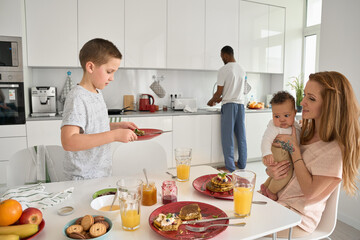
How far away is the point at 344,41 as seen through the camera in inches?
91.8

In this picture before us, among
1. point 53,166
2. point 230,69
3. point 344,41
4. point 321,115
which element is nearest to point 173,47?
point 230,69

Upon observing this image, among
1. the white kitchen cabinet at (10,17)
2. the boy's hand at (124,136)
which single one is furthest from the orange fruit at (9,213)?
the white kitchen cabinet at (10,17)

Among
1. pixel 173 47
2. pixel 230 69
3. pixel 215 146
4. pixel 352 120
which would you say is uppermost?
pixel 173 47

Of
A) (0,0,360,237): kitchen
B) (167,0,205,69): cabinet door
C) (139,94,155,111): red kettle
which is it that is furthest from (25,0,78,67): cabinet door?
(167,0,205,69): cabinet door

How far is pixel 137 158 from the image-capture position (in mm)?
1861

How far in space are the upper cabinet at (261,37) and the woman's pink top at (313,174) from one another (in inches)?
126

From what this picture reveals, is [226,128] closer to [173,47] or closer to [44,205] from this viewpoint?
[173,47]

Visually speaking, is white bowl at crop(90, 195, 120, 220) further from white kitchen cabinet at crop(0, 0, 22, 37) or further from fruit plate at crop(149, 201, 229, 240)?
white kitchen cabinet at crop(0, 0, 22, 37)

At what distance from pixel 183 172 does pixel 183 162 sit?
53mm

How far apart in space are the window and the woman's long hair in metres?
3.80

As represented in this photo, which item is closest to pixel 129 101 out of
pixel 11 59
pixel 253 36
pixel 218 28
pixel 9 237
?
pixel 11 59

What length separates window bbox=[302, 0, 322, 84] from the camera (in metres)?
4.57

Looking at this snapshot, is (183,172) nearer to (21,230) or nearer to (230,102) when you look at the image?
(21,230)

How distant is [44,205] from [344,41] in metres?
2.50
